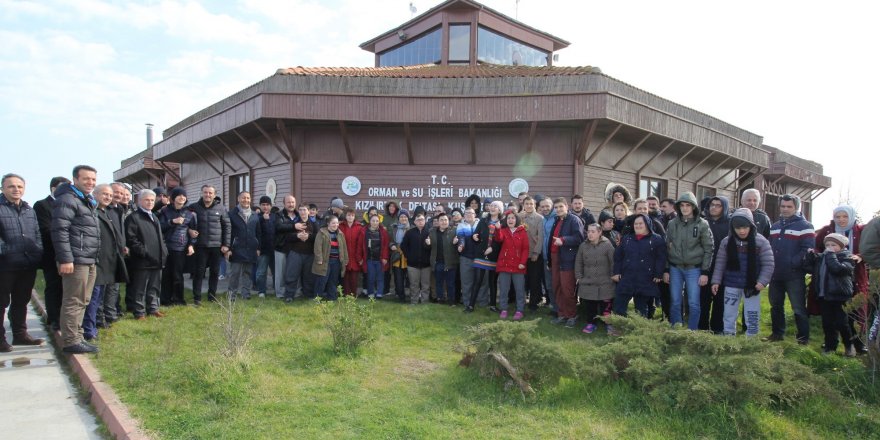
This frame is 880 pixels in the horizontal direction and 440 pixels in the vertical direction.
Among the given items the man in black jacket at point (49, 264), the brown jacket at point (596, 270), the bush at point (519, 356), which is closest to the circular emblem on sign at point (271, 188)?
the man in black jacket at point (49, 264)

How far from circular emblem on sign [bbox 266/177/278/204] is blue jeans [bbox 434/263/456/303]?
6127 millimetres

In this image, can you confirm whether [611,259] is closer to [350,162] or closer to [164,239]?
[164,239]

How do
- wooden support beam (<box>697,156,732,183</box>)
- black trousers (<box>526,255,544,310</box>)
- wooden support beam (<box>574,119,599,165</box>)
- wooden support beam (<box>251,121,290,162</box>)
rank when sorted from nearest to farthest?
black trousers (<box>526,255,544,310</box>) → wooden support beam (<box>574,119,599,165</box>) → wooden support beam (<box>251,121,290,162</box>) → wooden support beam (<box>697,156,732,183</box>)

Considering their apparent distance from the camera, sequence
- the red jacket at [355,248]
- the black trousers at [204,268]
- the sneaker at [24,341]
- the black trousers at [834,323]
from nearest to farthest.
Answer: the black trousers at [834,323], the sneaker at [24,341], the black trousers at [204,268], the red jacket at [355,248]

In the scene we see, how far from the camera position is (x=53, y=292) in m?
6.36

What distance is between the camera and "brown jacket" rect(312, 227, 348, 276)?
8250mm

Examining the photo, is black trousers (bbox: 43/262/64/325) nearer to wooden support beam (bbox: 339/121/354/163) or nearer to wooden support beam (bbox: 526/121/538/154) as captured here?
wooden support beam (bbox: 339/121/354/163)

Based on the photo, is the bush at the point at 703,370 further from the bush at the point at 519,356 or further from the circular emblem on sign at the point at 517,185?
the circular emblem on sign at the point at 517,185

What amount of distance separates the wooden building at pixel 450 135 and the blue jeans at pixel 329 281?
3826 millimetres

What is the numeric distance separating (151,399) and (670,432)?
4167 mm

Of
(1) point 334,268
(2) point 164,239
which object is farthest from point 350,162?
(2) point 164,239

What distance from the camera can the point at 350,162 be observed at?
1219 cm

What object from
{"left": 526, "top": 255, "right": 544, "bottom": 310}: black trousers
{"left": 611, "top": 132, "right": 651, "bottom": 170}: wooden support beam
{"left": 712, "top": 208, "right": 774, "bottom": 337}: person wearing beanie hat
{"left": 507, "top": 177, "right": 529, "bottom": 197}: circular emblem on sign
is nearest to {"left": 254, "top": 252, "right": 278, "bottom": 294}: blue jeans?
{"left": 526, "top": 255, "right": 544, "bottom": 310}: black trousers

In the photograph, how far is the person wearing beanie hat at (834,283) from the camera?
564 centimetres
